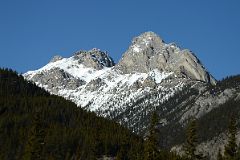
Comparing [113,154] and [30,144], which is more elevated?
[113,154]

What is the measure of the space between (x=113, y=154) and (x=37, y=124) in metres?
119

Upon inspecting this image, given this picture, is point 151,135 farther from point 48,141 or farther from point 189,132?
point 48,141

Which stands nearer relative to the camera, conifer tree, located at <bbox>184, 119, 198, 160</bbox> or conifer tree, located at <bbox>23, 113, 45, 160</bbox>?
conifer tree, located at <bbox>184, 119, 198, 160</bbox>

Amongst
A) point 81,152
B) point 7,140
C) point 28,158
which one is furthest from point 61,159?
point 28,158

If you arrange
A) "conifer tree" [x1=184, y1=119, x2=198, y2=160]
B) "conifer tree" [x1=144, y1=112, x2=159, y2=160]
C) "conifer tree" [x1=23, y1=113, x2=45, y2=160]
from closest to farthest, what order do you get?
"conifer tree" [x1=184, y1=119, x2=198, y2=160] < "conifer tree" [x1=23, y1=113, x2=45, y2=160] < "conifer tree" [x1=144, y1=112, x2=159, y2=160]

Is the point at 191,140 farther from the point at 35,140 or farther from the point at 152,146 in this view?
the point at 35,140

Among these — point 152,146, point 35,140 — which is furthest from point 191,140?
point 35,140

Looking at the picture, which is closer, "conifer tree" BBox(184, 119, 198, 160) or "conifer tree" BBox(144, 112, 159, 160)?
"conifer tree" BBox(184, 119, 198, 160)

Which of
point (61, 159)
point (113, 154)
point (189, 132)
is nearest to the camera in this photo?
point (189, 132)

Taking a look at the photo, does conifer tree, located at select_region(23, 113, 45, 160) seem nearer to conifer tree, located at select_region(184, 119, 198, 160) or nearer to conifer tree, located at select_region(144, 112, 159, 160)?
conifer tree, located at select_region(144, 112, 159, 160)

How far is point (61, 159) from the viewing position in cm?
18550

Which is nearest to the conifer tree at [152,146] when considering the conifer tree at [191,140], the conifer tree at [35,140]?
the conifer tree at [191,140]

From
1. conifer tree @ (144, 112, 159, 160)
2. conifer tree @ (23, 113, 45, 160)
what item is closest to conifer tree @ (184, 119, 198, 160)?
conifer tree @ (144, 112, 159, 160)

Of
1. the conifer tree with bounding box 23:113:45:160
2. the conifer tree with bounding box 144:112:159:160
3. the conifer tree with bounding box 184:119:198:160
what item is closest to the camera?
the conifer tree with bounding box 184:119:198:160
